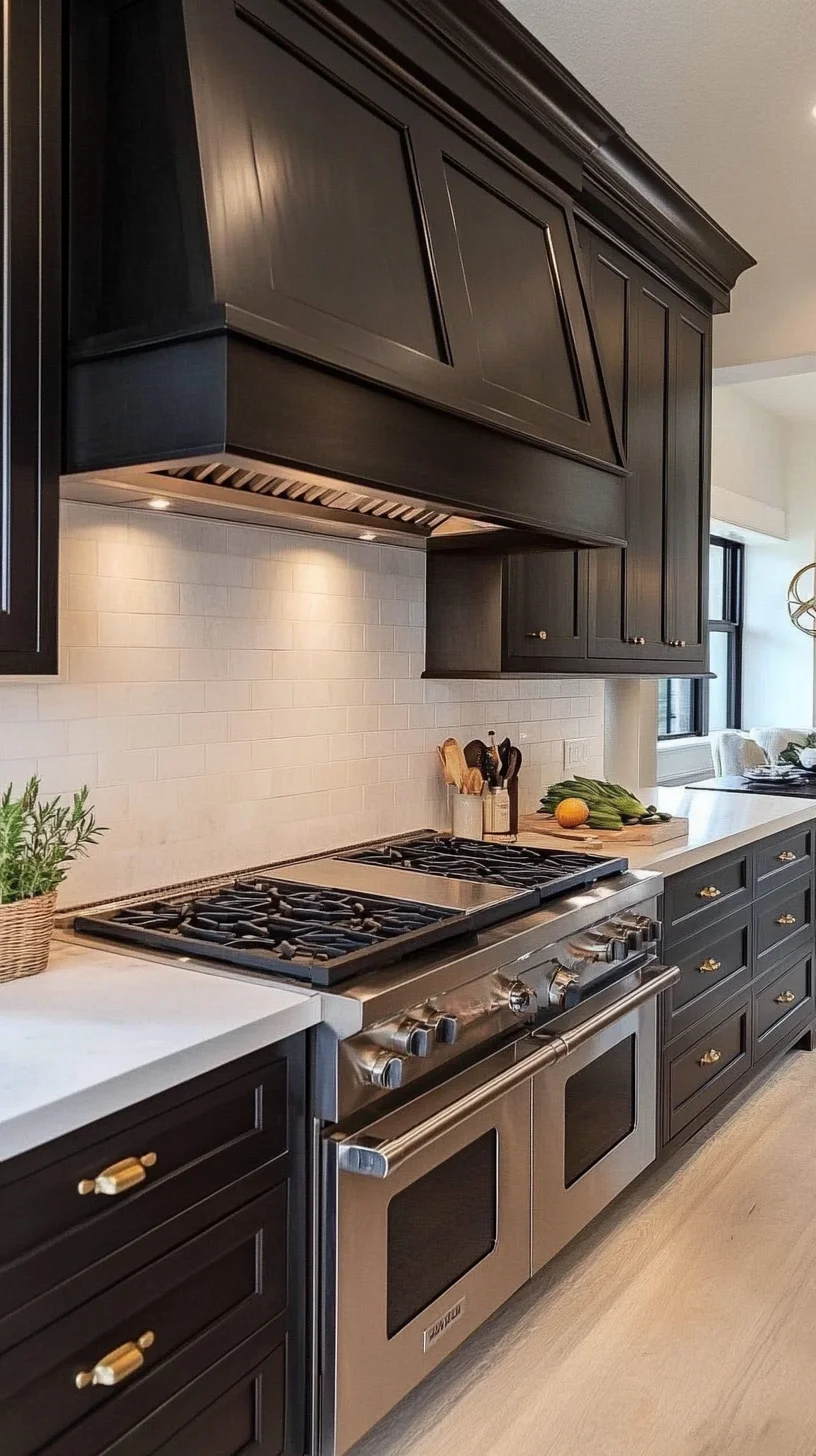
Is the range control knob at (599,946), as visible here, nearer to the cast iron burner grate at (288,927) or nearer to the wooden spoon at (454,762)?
the cast iron burner grate at (288,927)

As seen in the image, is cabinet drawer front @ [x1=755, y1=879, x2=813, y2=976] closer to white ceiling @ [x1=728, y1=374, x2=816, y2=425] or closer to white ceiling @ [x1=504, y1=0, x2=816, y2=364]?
white ceiling @ [x1=504, y1=0, x2=816, y2=364]

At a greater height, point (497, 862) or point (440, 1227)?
point (497, 862)

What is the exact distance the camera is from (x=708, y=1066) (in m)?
3.28

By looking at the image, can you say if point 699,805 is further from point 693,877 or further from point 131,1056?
point 131,1056

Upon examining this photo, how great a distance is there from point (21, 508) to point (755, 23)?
70.6 inches

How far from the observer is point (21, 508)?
169 centimetres

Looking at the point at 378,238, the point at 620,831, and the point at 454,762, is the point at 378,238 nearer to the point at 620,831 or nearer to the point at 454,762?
the point at 454,762

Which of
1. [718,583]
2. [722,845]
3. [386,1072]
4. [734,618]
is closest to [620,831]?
[722,845]

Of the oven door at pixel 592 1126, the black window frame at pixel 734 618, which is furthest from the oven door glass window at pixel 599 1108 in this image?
the black window frame at pixel 734 618

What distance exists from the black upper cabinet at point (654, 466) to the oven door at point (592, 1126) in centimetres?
116

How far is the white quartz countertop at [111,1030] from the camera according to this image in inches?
53.7

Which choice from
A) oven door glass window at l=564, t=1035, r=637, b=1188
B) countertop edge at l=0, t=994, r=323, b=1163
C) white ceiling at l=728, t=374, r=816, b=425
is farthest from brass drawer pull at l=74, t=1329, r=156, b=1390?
white ceiling at l=728, t=374, r=816, b=425

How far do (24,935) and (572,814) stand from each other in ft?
6.00

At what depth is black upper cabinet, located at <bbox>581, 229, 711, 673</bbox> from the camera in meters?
3.26
